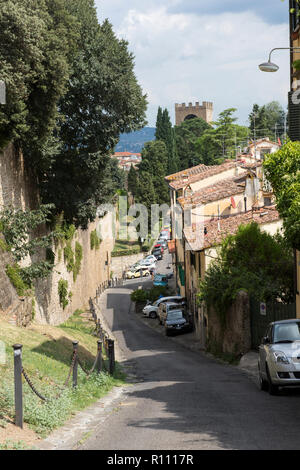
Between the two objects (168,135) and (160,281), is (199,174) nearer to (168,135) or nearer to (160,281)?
(160,281)

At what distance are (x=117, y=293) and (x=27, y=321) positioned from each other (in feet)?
145

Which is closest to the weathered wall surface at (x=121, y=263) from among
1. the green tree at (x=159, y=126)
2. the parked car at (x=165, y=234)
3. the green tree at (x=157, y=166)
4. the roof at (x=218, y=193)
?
the parked car at (x=165, y=234)

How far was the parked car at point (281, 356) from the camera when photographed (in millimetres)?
13375

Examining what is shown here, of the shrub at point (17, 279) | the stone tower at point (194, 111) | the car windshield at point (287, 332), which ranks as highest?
the stone tower at point (194, 111)

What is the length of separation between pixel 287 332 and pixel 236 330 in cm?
1238

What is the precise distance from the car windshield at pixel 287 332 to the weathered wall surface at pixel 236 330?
11.5m

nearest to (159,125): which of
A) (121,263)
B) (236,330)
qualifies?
(121,263)

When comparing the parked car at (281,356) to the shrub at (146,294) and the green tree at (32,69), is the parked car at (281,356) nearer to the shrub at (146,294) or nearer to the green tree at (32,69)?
the green tree at (32,69)

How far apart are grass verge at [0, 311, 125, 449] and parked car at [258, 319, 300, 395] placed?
12.4ft

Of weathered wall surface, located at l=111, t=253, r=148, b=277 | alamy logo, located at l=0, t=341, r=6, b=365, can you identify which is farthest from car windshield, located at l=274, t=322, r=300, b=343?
weathered wall surface, located at l=111, t=253, r=148, b=277

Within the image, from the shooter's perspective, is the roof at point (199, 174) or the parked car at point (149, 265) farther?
the parked car at point (149, 265)

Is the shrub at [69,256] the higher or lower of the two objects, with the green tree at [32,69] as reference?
lower

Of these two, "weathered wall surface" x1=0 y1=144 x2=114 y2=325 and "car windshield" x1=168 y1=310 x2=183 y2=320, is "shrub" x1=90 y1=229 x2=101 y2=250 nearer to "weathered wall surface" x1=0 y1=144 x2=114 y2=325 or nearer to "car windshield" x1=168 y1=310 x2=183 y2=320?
"weathered wall surface" x1=0 y1=144 x2=114 y2=325

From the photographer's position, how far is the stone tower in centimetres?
19238
